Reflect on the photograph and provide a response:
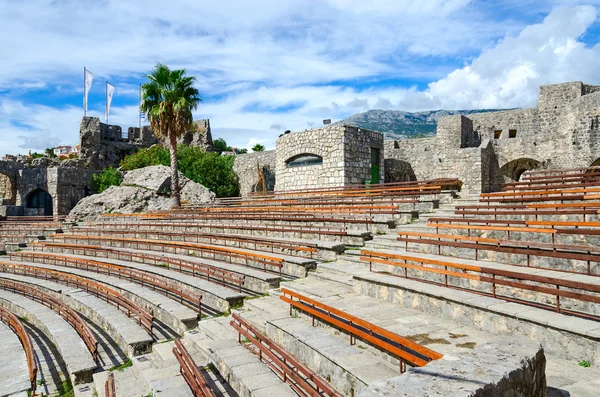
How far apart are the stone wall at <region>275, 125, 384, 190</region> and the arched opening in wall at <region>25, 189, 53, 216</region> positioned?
17.1 m

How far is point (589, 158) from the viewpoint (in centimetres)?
2130

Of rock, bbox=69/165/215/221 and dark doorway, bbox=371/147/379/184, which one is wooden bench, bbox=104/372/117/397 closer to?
rock, bbox=69/165/215/221

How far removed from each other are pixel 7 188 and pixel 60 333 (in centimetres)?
2875

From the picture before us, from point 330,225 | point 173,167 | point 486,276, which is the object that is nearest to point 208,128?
point 173,167

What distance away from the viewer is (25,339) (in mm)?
6918

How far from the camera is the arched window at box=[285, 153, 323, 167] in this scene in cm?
2077

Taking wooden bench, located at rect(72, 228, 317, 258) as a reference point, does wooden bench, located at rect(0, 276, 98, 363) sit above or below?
below

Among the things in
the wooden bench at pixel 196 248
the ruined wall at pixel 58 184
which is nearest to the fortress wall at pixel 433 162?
the wooden bench at pixel 196 248

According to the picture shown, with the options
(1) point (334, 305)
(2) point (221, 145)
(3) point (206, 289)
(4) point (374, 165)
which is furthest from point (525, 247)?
(2) point (221, 145)

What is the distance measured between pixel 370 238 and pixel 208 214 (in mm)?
9034

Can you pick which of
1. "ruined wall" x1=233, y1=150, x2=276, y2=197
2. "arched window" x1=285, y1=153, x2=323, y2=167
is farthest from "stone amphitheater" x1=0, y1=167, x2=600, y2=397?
"ruined wall" x1=233, y1=150, x2=276, y2=197

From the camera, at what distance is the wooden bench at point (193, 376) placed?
175 inches

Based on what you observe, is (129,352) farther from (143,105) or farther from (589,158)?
(589,158)

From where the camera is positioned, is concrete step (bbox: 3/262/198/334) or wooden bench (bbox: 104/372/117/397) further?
concrete step (bbox: 3/262/198/334)
